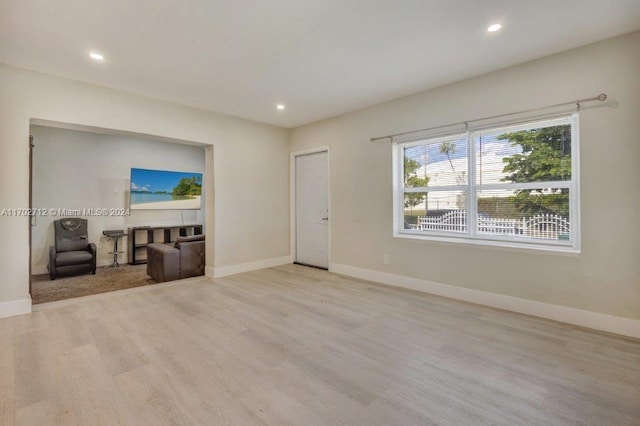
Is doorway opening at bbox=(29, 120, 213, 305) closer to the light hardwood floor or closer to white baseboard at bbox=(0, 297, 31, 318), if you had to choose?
white baseboard at bbox=(0, 297, 31, 318)

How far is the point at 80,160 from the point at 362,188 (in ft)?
17.4

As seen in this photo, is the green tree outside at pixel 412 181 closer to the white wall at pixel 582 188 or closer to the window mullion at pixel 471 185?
the white wall at pixel 582 188

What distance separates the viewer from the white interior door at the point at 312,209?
Answer: 5246mm

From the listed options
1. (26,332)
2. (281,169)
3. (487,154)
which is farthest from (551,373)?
(281,169)

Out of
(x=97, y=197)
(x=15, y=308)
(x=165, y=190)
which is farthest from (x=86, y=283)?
(x=165, y=190)

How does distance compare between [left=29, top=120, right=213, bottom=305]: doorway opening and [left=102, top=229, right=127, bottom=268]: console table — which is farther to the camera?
[left=102, top=229, right=127, bottom=268]: console table

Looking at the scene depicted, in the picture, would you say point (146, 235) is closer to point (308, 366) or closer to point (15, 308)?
point (15, 308)

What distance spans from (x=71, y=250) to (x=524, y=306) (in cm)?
677

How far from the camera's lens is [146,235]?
6.20 m

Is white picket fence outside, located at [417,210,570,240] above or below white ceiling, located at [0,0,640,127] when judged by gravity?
below

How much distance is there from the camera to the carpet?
3898mm

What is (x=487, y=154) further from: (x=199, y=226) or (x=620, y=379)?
(x=199, y=226)

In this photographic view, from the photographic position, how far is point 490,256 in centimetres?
331

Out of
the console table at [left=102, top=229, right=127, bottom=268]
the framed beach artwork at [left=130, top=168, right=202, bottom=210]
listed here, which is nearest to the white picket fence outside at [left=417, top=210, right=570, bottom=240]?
the framed beach artwork at [left=130, top=168, right=202, bottom=210]
